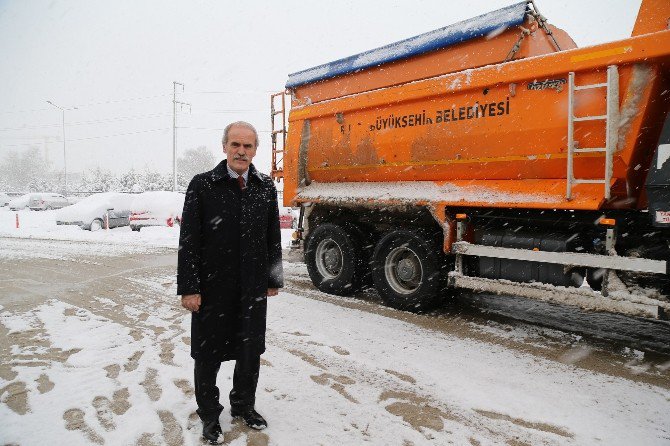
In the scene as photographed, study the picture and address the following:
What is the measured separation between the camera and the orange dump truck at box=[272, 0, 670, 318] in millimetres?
3975

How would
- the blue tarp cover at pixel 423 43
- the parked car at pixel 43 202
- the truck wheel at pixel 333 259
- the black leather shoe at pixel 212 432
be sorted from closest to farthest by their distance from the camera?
1. the black leather shoe at pixel 212 432
2. the blue tarp cover at pixel 423 43
3. the truck wheel at pixel 333 259
4. the parked car at pixel 43 202

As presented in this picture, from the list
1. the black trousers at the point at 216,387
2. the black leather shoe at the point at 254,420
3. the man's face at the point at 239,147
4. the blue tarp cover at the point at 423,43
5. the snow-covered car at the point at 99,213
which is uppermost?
the blue tarp cover at the point at 423,43

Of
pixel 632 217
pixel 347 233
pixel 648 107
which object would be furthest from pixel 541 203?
pixel 347 233

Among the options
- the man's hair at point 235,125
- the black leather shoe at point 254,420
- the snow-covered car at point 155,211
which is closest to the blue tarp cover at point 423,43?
the man's hair at point 235,125

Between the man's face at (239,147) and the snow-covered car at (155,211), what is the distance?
13.6 metres

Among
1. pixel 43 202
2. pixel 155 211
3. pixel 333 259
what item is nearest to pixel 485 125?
pixel 333 259

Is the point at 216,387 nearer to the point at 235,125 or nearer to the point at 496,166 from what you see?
the point at 235,125

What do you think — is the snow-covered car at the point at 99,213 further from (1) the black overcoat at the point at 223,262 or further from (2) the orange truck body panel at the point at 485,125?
(1) the black overcoat at the point at 223,262

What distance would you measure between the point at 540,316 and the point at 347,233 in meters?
2.66

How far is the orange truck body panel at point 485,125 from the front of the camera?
3986 mm

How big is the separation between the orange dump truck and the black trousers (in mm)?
2940

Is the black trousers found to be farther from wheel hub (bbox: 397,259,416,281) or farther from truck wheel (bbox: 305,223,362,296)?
truck wheel (bbox: 305,223,362,296)

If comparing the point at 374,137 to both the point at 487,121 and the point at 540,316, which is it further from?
the point at 540,316

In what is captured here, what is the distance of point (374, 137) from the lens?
6.18 m
